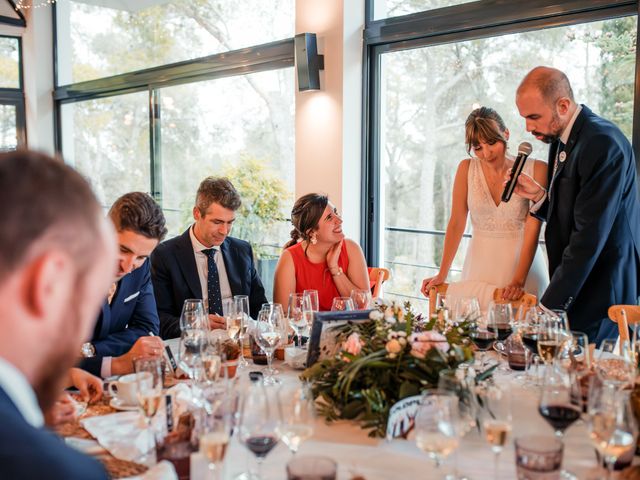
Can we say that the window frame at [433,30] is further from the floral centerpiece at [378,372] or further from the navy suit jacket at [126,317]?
the navy suit jacket at [126,317]

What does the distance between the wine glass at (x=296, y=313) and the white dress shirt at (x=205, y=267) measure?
3.30ft

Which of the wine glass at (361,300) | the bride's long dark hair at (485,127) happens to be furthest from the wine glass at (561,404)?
the bride's long dark hair at (485,127)

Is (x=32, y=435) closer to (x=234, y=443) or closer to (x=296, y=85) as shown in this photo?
(x=234, y=443)

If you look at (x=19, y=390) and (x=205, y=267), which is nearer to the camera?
(x=19, y=390)

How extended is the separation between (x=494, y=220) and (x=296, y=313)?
1.62m

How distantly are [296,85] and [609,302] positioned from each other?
306 cm

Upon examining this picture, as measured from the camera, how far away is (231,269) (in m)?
3.26

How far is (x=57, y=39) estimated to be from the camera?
8430mm

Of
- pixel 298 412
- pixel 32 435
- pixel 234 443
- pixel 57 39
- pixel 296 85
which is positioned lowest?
pixel 234 443

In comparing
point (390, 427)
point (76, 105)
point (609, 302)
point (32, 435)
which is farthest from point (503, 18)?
point (76, 105)

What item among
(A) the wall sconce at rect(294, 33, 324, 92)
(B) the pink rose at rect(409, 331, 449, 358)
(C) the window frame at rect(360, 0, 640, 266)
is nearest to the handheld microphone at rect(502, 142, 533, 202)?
(C) the window frame at rect(360, 0, 640, 266)

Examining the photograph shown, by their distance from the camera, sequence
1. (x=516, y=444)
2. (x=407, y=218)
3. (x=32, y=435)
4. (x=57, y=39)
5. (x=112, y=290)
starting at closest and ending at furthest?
(x=32, y=435) → (x=516, y=444) → (x=112, y=290) → (x=407, y=218) → (x=57, y=39)

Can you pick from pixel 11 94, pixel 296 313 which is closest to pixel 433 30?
pixel 296 313

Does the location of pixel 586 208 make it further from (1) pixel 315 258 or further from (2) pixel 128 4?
(2) pixel 128 4
